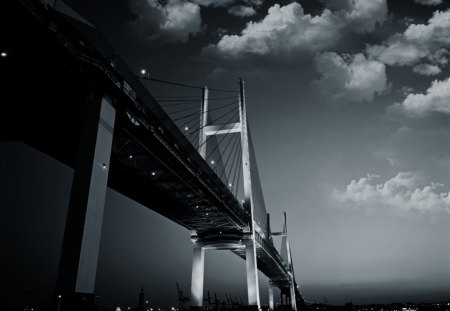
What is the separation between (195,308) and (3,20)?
3324 centimetres

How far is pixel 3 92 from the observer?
520 inches

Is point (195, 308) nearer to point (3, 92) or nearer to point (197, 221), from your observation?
point (197, 221)

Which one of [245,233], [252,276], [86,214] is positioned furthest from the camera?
[245,233]

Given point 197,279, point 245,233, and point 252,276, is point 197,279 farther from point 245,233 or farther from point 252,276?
point 245,233

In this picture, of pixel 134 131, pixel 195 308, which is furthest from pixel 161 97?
pixel 195 308

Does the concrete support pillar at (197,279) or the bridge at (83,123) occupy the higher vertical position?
the bridge at (83,123)

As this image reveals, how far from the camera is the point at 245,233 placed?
37562 mm

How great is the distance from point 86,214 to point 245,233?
28944 mm

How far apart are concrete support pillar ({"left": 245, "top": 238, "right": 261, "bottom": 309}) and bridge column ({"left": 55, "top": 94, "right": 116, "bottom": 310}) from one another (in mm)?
27973

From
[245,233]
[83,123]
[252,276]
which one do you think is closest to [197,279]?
[252,276]

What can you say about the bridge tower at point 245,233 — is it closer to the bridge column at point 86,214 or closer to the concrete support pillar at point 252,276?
the concrete support pillar at point 252,276

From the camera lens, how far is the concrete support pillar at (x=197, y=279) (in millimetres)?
37094

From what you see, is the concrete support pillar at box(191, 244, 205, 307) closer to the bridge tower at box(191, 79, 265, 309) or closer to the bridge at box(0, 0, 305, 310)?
the bridge tower at box(191, 79, 265, 309)

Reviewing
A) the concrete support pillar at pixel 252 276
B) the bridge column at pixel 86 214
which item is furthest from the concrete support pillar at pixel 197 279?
the bridge column at pixel 86 214
